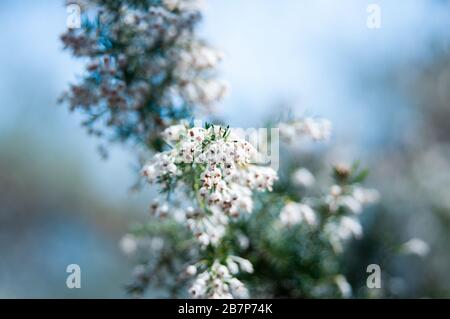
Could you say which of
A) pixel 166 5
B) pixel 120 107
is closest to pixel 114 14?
pixel 166 5

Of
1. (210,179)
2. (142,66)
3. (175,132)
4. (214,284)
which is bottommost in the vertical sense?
(214,284)

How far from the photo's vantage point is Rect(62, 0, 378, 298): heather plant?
1.59m

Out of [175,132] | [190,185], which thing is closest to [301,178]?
[190,185]

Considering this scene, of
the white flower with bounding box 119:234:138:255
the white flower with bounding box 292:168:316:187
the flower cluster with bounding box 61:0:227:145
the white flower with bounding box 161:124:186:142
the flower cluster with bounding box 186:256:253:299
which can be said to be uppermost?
the flower cluster with bounding box 61:0:227:145

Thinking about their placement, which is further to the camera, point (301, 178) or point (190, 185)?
point (301, 178)

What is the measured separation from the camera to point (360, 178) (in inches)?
72.7

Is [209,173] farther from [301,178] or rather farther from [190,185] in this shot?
[301,178]

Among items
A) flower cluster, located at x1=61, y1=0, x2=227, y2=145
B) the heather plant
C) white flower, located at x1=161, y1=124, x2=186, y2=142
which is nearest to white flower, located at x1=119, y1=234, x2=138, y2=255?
the heather plant

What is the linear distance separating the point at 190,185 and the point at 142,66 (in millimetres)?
547

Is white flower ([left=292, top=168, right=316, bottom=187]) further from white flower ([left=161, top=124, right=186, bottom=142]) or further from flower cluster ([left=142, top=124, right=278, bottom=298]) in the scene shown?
white flower ([left=161, top=124, right=186, bottom=142])

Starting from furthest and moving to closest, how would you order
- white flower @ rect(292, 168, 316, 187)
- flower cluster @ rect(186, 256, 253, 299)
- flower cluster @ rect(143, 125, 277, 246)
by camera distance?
white flower @ rect(292, 168, 316, 187)
flower cluster @ rect(186, 256, 253, 299)
flower cluster @ rect(143, 125, 277, 246)

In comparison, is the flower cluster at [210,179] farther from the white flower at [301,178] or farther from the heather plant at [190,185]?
the white flower at [301,178]

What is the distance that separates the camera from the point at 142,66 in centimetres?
183
